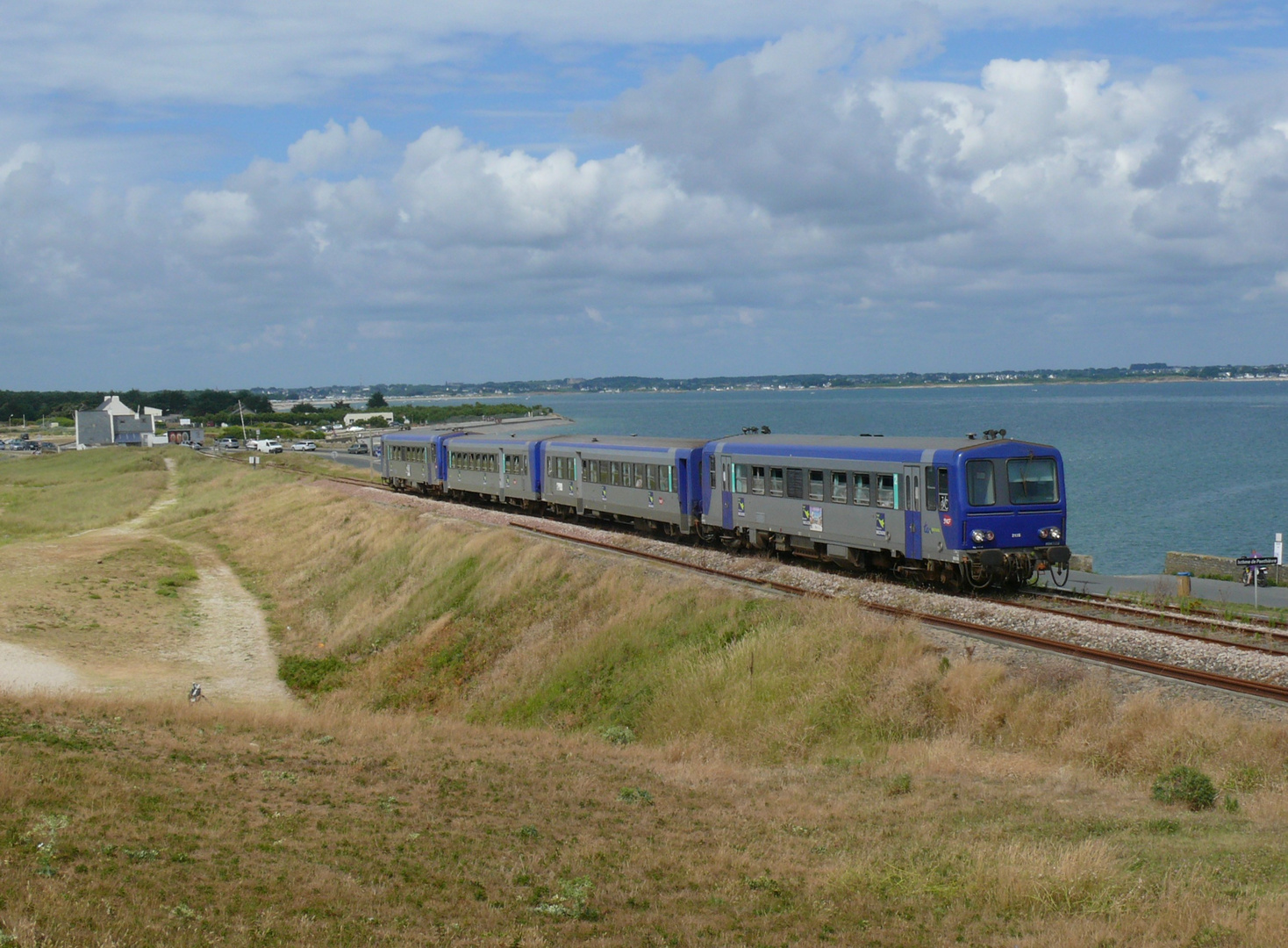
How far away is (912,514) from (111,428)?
513ft

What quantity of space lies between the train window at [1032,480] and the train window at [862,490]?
322 cm

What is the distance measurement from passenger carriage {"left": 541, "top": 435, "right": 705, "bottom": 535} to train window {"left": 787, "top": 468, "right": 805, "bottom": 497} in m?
5.56

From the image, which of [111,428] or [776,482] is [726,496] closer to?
[776,482]

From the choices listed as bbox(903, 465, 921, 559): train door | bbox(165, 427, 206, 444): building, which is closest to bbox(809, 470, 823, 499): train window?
bbox(903, 465, 921, 559): train door

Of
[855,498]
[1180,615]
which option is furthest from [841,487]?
[1180,615]

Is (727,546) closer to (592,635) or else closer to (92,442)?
(592,635)

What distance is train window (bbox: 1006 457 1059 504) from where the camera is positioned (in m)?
23.5

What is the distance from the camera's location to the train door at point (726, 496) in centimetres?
3145

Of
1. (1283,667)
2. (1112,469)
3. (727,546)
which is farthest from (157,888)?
(1112,469)

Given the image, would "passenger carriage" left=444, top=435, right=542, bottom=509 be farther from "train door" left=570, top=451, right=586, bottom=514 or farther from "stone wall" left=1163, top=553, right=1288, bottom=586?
"stone wall" left=1163, top=553, right=1288, bottom=586

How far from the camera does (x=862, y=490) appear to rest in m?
Answer: 25.7

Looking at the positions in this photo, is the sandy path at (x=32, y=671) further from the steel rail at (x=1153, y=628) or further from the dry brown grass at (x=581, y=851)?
the steel rail at (x=1153, y=628)

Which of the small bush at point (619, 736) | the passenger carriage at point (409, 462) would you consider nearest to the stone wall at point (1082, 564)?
the small bush at point (619, 736)

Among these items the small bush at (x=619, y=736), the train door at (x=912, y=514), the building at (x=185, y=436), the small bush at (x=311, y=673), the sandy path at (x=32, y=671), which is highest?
the building at (x=185, y=436)
